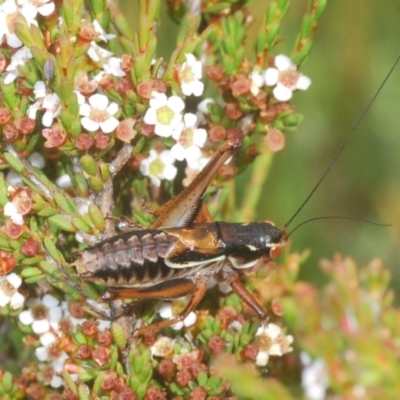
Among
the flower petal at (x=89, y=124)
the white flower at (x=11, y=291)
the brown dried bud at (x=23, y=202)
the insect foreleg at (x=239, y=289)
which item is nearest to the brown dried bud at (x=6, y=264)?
the white flower at (x=11, y=291)

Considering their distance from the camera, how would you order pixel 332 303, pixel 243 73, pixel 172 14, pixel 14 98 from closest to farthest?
pixel 332 303 < pixel 14 98 < pixel 243 73 < pixel 172 14

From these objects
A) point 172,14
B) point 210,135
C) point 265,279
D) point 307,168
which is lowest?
point 307,168

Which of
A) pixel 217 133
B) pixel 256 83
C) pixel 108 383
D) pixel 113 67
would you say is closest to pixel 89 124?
pixel 113 67

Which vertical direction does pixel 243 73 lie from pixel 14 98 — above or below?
above

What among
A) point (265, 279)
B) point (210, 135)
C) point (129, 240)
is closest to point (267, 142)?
point (210, 135)

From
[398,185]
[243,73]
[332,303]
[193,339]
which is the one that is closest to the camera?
[332,303]

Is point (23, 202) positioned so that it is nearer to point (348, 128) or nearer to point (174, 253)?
point (174, 253)

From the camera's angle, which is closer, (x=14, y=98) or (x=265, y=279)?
(x=14, y=98)

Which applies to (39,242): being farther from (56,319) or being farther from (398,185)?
(398,185)
